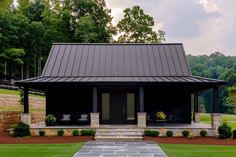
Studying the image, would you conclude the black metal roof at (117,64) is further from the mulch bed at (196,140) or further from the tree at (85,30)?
the tree at (85,30)

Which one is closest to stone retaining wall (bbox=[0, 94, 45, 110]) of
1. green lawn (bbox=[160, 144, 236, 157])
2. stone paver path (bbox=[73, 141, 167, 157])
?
stone paver path (bbox=[73, 141, 167, 157])

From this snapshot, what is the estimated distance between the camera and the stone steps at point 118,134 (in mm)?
21078

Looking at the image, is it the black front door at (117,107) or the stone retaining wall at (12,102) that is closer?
the black front door at (117,107)

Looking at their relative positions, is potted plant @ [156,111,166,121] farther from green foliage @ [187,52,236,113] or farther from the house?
green foliage @ [187,52,236,113]

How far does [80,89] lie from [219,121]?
879cm

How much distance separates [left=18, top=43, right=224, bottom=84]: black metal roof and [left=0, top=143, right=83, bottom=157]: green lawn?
676cm

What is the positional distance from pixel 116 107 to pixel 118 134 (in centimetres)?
444

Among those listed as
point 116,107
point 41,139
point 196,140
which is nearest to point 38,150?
point 41,139

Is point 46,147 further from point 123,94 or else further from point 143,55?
point 143,55

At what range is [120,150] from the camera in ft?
52.8

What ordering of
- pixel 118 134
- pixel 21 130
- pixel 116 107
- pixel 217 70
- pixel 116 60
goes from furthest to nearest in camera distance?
1. pixel 217 70
2. pixel 116 60
3. pixel 116 107
4. pixel 21 130
5. pixel 118 134

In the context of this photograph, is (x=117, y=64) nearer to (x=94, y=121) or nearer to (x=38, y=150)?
(x=94, y=121)

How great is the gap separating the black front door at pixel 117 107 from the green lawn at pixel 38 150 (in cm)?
827

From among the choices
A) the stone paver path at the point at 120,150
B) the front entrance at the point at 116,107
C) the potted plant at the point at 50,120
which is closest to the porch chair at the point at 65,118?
the potted plant at the point at 50,120
